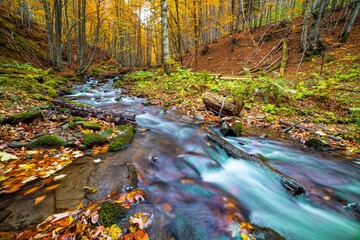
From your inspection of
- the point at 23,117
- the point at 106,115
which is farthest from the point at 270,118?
the point at 23,117

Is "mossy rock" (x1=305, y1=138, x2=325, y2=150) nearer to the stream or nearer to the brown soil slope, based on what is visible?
the stream

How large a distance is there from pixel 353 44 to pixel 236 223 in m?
14.7

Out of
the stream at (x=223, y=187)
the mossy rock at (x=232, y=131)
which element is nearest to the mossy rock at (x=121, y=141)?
the stream at (x=223, y=187)

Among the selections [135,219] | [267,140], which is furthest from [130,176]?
[267,140]

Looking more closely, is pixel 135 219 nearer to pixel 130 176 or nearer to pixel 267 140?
pixel 130 176

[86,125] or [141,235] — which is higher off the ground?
[86,125]

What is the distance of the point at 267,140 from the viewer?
4855 millimetres

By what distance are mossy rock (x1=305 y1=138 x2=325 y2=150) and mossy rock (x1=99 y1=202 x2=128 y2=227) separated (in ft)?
14.7

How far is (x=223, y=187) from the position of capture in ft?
10.5

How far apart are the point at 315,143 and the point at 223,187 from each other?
287cm

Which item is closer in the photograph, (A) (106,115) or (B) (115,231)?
(B) (115,231)

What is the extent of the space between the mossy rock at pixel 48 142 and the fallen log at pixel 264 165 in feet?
10.4

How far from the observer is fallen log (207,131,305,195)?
296 centimetres

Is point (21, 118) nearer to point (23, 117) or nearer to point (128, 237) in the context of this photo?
point (23, 117)
